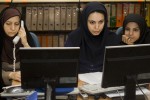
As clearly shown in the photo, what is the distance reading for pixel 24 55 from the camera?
1541 millimetres

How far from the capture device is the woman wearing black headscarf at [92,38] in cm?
246

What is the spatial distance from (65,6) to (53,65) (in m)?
2.39

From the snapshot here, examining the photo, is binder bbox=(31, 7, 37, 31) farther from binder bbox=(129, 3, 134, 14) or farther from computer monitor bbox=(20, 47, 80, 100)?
computer monitor bbox=(20, 47, 80, 100)

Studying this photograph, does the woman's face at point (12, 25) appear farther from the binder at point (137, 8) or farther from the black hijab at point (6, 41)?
the binder at point (137, 8)

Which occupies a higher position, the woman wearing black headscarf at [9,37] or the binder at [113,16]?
the binder at [113,16]

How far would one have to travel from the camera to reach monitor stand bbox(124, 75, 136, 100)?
165 cm

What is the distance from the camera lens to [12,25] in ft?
8.23

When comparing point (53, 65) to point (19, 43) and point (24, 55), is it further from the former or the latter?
point (19, 43)

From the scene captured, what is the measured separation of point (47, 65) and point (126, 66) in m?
0.46

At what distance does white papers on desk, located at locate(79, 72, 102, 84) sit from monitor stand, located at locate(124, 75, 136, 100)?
40 cm

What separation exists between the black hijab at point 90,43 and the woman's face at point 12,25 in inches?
19.7

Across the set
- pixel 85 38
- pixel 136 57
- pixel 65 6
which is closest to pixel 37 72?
pixel 136 57

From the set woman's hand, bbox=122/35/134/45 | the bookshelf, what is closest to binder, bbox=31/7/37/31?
the bookshelf

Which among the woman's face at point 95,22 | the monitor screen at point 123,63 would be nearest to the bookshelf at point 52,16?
the woman's face at point 95,22
